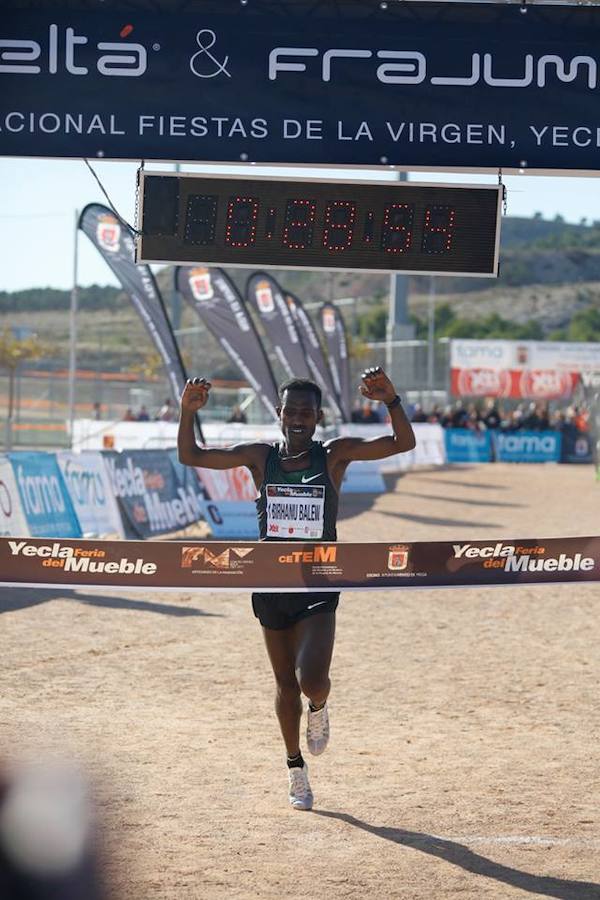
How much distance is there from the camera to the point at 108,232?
67.2ft

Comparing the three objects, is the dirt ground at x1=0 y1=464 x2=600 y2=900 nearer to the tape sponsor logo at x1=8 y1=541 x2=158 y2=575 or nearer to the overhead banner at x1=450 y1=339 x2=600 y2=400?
the tape sponsor logo at x1=8 y1=541 x2=158 y2=575

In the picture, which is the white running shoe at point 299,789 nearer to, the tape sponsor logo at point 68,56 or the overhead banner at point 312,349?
the tape sponsor logo at point 68,56

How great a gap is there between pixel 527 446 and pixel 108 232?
106ft

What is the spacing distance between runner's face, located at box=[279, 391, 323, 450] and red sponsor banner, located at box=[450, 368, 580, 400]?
6184 cm

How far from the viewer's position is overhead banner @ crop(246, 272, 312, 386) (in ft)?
96.1

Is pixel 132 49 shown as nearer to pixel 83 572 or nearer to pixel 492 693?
pixel 83 572

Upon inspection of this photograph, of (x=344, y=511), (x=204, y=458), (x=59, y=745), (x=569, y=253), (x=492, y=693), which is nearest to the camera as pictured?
(x=204, y=458)

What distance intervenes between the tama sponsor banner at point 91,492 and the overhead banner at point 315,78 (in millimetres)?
9894

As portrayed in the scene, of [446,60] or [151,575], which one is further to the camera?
[446,60]

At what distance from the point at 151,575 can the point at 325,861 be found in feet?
5.58

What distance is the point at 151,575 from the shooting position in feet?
22.1

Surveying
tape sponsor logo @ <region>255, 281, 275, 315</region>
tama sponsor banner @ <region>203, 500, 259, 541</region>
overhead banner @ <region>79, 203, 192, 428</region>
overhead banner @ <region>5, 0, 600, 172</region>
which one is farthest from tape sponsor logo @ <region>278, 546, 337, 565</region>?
tape sponsor logo @ <region>255, 281, 275, 315</region>

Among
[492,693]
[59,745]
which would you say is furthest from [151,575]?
[492,693]

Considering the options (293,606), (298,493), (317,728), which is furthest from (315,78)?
(317,728)
